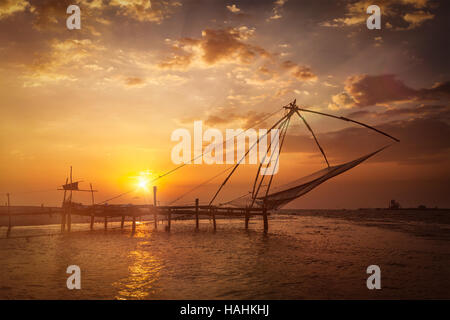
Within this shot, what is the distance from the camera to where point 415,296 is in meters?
8.79

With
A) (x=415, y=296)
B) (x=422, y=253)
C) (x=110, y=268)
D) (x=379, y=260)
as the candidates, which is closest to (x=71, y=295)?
(x=110, y=268)
